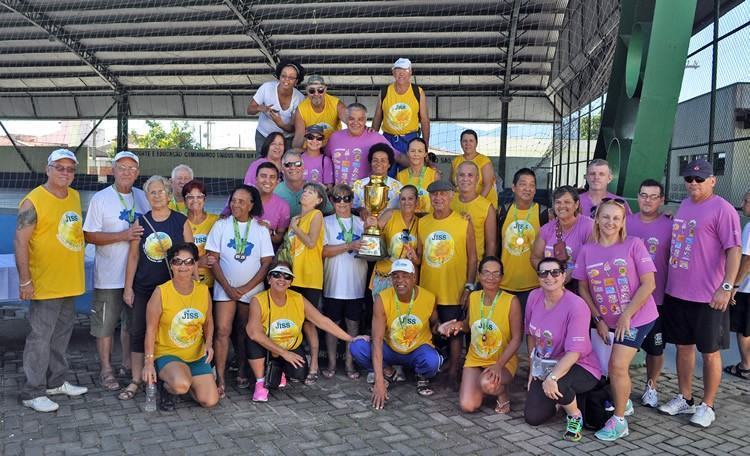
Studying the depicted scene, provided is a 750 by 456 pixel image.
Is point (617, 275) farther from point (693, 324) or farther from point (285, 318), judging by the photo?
point (285, 318)

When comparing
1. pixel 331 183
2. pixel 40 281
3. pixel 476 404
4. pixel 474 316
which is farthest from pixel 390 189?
pixel 40 281

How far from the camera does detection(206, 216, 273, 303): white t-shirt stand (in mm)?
4438

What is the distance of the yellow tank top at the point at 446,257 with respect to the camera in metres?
4.61

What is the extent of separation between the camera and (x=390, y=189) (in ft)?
16.8

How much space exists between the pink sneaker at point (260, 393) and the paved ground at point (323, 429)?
0.08 meters

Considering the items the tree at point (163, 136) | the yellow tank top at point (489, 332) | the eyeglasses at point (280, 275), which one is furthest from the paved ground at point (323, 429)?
the tree at point (163, 136)

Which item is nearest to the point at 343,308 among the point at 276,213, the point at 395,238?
the point at 395,238

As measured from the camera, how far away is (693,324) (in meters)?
4.01

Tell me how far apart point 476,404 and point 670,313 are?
1481 mm

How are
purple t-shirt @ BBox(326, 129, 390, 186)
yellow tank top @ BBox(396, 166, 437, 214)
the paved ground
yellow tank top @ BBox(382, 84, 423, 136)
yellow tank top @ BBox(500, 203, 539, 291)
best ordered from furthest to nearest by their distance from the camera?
yellow tank top @ BBox(382, 84, 423, 136) → purple t-shirt @ BBox(326, 129, 390, 186) → yellow tank top @ BBox(396, 166, 437, 214) → yellow tank top @ BBox(500, 203, 539, 291) → the paved ground

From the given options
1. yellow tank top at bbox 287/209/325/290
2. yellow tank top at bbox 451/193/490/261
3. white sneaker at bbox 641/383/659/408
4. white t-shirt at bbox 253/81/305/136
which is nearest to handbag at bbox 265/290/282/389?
yellow tank top at bbox 287/209/325/290

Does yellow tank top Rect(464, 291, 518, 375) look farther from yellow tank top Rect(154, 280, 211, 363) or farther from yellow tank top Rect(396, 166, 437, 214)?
yellow tank top Rect(154, 280, 211, 363)

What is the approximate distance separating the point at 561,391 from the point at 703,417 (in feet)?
3.48

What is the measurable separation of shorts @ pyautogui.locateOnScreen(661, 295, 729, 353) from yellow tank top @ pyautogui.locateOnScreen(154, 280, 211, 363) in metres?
3.23
